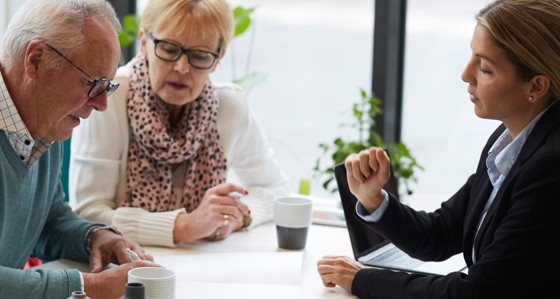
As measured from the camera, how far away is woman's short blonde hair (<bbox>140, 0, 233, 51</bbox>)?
244 centimetres

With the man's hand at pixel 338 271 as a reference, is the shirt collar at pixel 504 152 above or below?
above

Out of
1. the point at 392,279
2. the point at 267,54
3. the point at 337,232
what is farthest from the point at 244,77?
the point at 392,279

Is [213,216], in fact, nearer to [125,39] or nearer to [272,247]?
[272,247]

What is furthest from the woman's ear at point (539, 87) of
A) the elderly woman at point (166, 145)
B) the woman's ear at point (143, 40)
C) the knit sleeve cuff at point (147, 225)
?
the woman's ear at point (143, 40)

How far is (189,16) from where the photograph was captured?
8.02ft

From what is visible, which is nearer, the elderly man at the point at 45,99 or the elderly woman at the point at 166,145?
the elderly man at the point at 45,99

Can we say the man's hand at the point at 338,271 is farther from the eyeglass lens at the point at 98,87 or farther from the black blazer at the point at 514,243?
the eyeglass lens at the point at 98,87

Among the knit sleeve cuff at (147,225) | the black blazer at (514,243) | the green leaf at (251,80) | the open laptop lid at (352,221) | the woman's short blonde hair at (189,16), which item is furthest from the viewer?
the green leaf at (251,80)

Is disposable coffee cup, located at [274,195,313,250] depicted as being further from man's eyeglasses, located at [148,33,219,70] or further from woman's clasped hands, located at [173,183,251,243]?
man's eyeglasses, located at [148,33,219,70]

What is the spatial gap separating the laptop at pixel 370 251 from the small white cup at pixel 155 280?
620 millimetres

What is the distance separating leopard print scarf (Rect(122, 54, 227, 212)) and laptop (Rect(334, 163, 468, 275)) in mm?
534

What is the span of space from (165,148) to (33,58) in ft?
2.34

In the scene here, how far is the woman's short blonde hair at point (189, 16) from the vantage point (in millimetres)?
2441

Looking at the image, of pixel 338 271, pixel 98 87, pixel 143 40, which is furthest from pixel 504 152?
pixel 143 40
